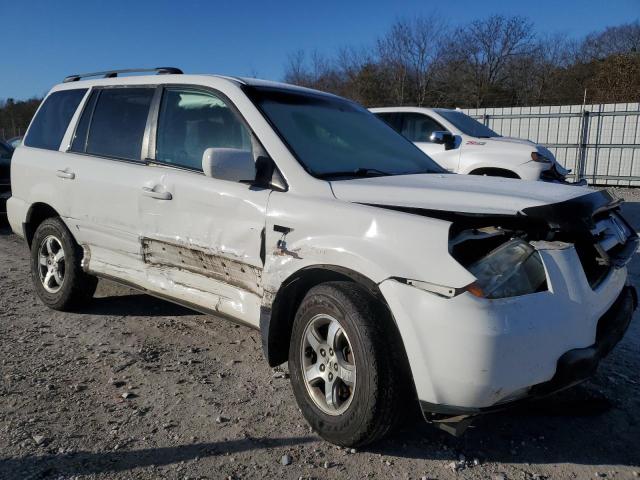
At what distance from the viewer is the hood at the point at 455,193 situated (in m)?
2.48

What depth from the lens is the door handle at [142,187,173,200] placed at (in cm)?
353

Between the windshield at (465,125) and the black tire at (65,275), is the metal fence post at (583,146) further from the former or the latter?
the black tire at (65,275)

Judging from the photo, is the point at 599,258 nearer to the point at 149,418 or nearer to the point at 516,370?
the point at 516,370

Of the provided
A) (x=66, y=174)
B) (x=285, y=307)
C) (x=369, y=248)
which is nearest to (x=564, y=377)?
(x=369, y=248)

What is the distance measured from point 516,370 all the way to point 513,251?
52 centimetres

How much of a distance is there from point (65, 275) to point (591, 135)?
Answer: 15105mm

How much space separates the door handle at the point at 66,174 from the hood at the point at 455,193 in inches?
97.0

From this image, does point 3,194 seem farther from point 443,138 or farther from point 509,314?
point 509,314

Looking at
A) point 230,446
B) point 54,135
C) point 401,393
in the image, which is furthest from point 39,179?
point 401,393

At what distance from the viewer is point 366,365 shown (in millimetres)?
2432

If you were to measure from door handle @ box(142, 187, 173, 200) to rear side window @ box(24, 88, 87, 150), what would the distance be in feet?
4.90

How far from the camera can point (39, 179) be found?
4645 mm

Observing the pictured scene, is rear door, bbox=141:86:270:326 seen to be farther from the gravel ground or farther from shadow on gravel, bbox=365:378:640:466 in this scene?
shadow on gravel, bbox=365:378:640:466

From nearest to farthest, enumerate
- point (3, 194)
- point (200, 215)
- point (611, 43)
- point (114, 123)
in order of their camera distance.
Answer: point (200, 215), point (114, 123), point (3, 194), point (611, 43)
